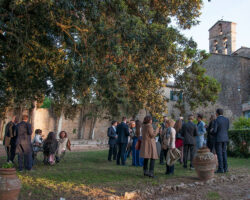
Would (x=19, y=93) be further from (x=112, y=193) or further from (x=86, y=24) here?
(x=112, y=193)

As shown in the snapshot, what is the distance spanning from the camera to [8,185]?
482 cm

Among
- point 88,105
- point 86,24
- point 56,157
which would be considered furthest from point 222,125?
point 88,105

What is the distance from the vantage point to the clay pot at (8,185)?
4754 mm

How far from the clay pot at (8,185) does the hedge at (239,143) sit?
1214cm

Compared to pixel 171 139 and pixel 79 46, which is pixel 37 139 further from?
pixel 171 139

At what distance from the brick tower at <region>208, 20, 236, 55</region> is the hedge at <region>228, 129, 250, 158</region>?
2429cm

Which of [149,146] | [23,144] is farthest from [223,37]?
[23,144]

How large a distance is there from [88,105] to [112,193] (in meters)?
27.1

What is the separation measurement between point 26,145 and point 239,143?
35.8 ft

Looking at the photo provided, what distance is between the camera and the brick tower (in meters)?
34.8

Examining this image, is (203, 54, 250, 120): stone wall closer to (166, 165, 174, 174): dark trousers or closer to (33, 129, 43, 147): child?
(166, 165, 174, 174): dark trousers

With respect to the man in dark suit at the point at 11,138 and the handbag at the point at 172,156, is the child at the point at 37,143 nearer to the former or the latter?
the man in dark suit at the point at 11,138

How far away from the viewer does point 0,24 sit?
7320 mm

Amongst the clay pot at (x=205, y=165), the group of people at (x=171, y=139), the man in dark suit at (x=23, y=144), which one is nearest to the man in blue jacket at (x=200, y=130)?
the group of people at (x=171, y=139)
